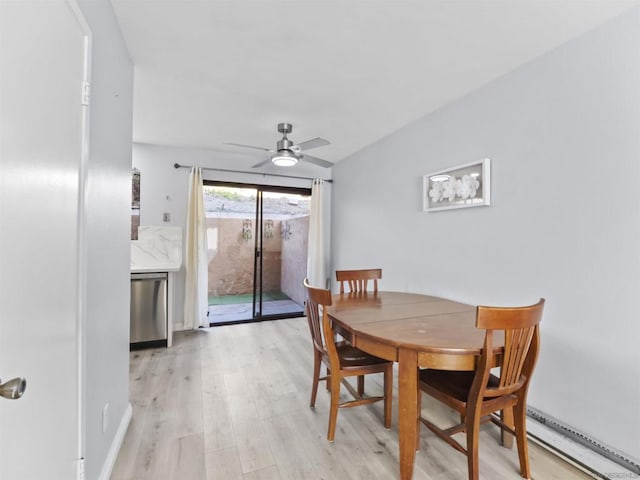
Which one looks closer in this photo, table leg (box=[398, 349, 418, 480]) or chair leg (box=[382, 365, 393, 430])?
table leg (box=[398, 349, 418, 480])

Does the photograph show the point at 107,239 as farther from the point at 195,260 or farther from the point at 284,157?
the point at 195,260

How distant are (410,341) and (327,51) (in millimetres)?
1883

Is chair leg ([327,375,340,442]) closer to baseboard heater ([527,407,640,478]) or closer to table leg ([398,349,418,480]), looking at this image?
table leg ([398,349,418,480])

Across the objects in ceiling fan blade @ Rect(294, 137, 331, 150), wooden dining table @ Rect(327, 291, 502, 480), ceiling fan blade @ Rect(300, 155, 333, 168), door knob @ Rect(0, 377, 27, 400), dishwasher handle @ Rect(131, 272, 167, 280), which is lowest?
wooden dining table @ Rect(327, 291, 502, 480)

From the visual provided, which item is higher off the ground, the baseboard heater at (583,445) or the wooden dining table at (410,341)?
the wooden dining table at (410,341)

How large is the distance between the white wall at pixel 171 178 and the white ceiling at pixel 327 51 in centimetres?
93

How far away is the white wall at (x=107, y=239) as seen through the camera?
131cm

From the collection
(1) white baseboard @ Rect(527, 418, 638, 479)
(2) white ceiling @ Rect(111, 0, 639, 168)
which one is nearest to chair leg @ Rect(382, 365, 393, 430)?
(1) white baseboard @ Rect(527, 418, 638, 479)

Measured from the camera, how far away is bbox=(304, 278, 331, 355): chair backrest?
72.9 inches

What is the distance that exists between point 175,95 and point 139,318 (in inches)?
94.0

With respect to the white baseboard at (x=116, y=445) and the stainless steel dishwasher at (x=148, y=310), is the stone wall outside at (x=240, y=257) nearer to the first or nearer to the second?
the stainless steel dishwasher at (x=148, y=310)

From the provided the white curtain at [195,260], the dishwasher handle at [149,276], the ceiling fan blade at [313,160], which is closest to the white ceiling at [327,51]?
the ceiling fan blade at [313,160]

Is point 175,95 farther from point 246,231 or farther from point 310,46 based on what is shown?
point 246,231

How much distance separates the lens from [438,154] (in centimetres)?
275
